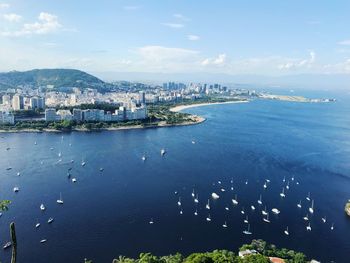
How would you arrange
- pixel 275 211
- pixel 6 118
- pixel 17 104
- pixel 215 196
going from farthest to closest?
pixel 17 104, pixel 6 118, pixel 215 196, pixel 275 211

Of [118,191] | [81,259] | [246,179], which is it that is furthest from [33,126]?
[81,259]

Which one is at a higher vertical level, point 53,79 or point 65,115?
point 53,79

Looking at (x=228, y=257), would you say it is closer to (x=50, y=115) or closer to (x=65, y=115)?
(x=65, y=115)

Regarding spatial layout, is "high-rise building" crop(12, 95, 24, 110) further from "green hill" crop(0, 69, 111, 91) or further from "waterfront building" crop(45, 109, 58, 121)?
"green hill" crop(0, 69, 111, 91)

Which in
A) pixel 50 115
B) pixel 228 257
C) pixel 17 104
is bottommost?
pixel 228 257

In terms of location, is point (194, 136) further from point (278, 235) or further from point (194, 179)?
point (278, 235)

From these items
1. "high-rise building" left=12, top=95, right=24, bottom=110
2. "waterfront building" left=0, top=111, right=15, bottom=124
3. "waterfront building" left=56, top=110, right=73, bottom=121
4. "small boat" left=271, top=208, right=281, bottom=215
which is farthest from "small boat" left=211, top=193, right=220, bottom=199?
"high-rise building" left=12, top=95, right=24, bottom=110

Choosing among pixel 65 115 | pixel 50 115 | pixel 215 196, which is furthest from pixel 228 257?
pixel 50 115

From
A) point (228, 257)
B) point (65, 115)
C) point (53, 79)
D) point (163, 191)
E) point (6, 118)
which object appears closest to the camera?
point (228, 257)
